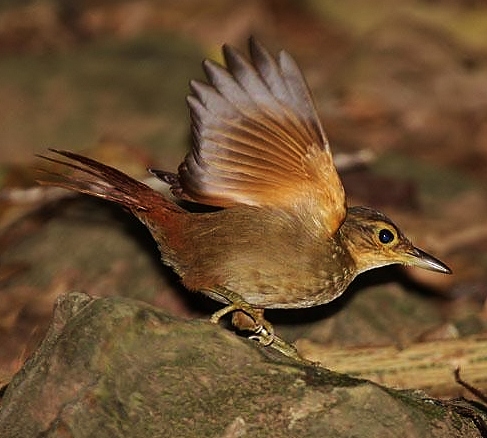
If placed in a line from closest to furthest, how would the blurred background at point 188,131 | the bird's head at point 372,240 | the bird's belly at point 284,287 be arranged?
the bird's belly at point 284,287 → the bird's head at point 372,240 → the blurred background at point 188,131

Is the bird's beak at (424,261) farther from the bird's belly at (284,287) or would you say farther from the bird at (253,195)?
the bird's belly at (284,287)

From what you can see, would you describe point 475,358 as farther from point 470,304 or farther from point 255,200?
point 470,304

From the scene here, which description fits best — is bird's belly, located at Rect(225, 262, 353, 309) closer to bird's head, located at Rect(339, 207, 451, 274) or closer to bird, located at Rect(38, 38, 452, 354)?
bird, located at Rect(38, 38, 452, 354)

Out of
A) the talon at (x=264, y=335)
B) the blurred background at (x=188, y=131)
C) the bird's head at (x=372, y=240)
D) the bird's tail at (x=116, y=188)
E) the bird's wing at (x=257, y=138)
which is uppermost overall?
the bird's wing at (x=257, y=138)

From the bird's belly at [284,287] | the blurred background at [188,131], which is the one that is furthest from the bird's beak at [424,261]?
the bird's belly at [284,287]

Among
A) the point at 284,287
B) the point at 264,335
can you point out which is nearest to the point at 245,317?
the point at 264,335

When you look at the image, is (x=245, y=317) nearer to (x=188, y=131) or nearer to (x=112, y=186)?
(x=112, y=186)

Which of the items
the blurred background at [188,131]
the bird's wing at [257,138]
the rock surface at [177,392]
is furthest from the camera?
the blurred background at [188,131]

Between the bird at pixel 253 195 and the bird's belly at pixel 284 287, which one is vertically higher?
the bird at pixel 253 195
